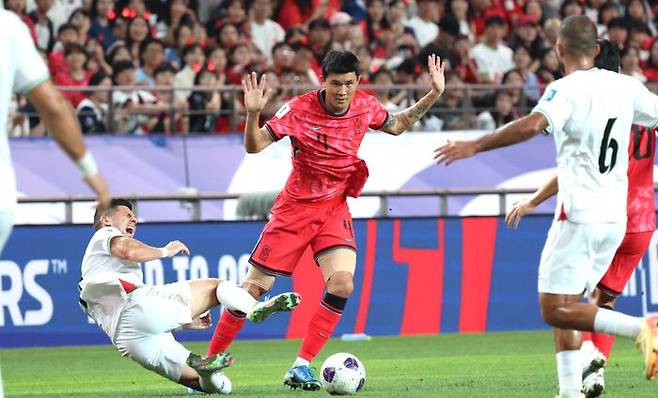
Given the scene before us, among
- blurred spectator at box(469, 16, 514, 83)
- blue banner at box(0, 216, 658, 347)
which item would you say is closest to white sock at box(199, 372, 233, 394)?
blue banner at box(0, 216, 658, 347)

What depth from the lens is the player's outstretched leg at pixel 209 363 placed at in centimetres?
952

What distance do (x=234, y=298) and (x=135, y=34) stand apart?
1004 cm

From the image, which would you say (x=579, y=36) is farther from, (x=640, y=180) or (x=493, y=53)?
(x=493, y=53)

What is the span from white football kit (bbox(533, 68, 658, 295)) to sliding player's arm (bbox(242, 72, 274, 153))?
2.72 metres

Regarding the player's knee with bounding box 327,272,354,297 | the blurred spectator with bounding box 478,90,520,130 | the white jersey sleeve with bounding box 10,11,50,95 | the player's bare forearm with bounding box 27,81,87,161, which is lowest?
the blurred spectator with bounding box 478,90,520,130

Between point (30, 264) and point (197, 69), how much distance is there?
441cm

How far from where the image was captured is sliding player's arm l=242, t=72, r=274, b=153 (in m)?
10.2

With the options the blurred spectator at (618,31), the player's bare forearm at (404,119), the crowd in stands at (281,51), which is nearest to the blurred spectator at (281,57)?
the crowd in stands at (281,51)

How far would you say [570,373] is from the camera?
820cm

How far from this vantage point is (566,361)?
8.25 m

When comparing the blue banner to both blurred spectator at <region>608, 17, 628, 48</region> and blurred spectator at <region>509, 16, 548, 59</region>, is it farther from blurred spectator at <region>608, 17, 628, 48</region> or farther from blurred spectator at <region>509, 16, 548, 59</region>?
blurred spectator at <region>608, 17, 628, 48</region>

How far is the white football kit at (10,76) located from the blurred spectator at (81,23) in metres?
12.7

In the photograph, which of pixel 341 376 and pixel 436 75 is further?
pixel 436 75

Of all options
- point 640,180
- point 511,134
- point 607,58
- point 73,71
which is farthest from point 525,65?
point 511,134
